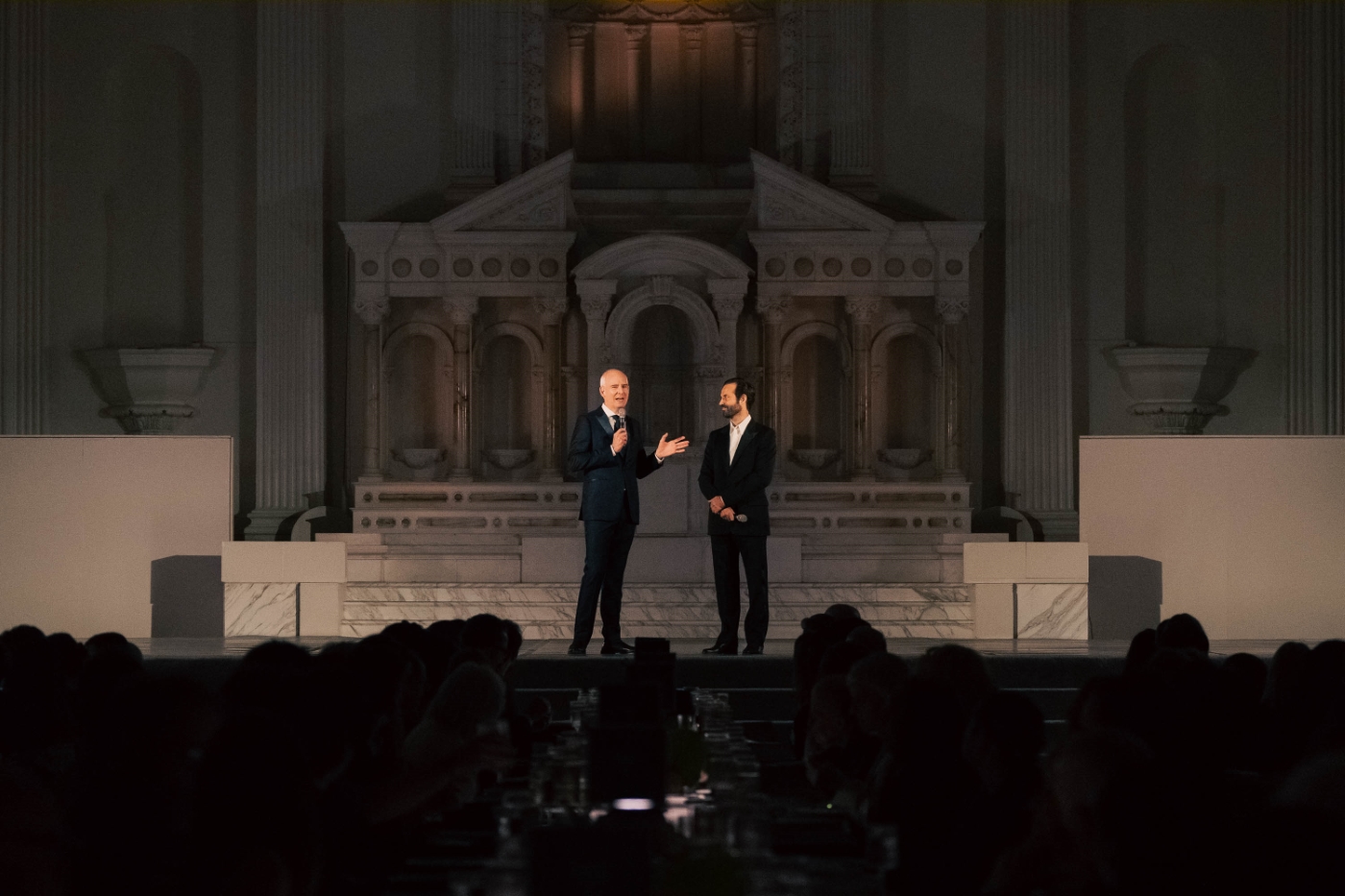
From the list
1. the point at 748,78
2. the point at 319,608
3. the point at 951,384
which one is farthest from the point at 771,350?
the point at 319,608

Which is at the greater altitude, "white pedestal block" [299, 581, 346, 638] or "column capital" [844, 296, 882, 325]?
"column capital" [844, 296, 882, 325]

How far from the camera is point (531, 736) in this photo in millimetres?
5574

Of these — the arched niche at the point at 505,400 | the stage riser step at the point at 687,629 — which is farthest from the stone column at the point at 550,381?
the stage riser step at the point at 687,629

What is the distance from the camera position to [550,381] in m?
14.5

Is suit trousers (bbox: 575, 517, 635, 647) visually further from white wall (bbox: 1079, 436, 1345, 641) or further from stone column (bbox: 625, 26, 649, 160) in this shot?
stone column (bbox: 625, 26, 649, 160)

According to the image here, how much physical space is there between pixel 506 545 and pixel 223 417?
3.94 meters

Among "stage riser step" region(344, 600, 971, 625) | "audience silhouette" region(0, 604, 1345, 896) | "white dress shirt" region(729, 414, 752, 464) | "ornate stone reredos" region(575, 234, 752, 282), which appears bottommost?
"stage riser step" region(344, 600, 971, 625)

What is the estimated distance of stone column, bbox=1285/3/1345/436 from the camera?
47.9ft

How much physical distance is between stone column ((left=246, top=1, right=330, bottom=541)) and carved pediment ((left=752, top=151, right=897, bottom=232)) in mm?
4316

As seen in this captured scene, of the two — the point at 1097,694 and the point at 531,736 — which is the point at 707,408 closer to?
the point at 531,736

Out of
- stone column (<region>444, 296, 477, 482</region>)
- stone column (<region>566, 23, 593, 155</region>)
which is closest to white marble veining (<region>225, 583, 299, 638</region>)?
stone column (<region>444, 296, 477, 482</region>)

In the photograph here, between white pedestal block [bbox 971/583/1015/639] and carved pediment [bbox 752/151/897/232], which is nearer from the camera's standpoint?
white pedestal block [bbox 971/583/1015/639]

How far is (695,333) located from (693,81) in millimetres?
3407

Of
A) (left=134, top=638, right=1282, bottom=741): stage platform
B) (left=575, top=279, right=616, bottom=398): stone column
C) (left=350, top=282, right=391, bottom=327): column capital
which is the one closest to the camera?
(left=134, top=638, right=1282, bottom=741): stage platform
